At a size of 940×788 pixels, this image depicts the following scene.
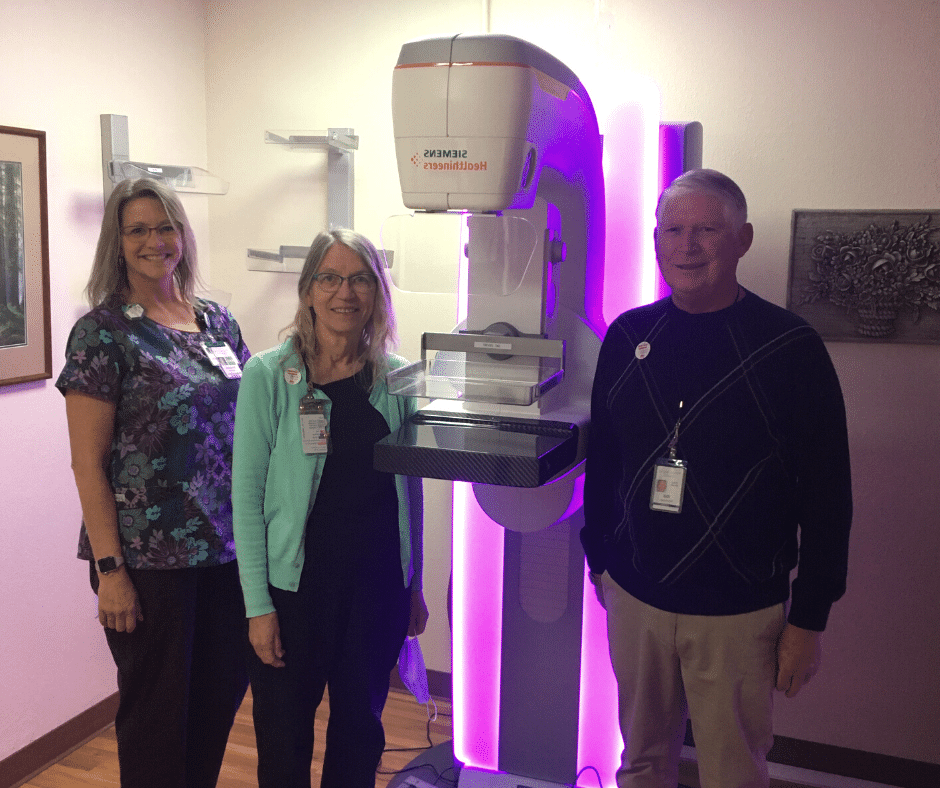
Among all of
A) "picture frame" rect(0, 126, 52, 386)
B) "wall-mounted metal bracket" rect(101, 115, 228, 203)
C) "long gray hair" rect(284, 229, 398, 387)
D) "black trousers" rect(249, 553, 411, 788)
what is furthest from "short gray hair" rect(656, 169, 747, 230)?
"picture frame" rect(0, 126, 52, 386)

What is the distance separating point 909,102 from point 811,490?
48.3 inches

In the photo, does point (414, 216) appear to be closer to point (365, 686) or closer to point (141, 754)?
point (365, 686)

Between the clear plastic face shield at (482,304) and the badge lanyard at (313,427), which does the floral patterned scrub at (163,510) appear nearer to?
the badge lanyard at (313,427)

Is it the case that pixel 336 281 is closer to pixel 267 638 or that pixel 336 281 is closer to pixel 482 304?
pixel 482 304

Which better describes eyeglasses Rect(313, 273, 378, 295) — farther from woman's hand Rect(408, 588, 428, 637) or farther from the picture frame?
the picture frame

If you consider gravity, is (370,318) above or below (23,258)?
below

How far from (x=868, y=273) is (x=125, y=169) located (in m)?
2.08

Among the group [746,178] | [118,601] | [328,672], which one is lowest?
[328,672]

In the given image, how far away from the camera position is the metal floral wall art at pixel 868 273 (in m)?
2.21

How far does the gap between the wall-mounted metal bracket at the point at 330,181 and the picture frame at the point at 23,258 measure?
61 cm

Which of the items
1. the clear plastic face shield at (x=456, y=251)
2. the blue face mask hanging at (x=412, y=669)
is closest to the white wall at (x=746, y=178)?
the clear plastic face shield at (x=456, y=251)

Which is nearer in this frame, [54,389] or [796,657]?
[796,657]

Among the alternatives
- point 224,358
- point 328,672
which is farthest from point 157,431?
point 328,672

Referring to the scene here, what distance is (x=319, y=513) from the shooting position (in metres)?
1.67
